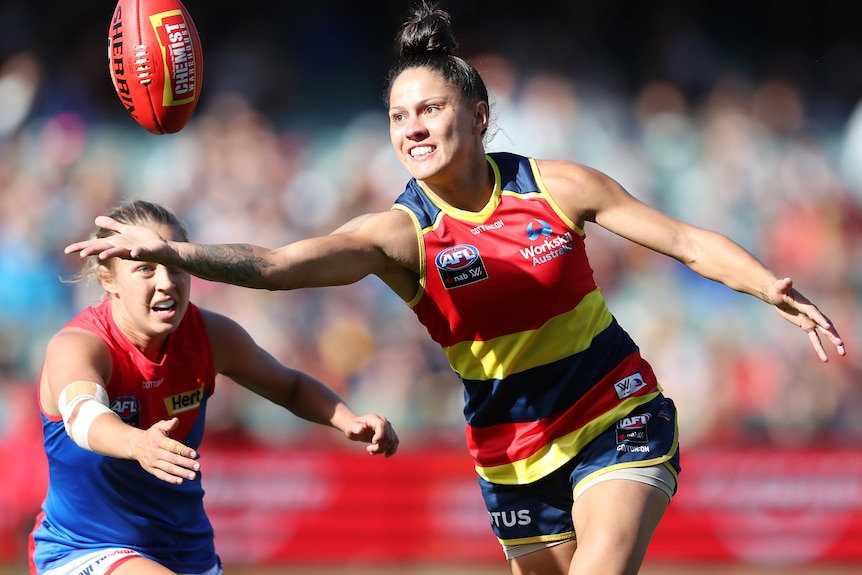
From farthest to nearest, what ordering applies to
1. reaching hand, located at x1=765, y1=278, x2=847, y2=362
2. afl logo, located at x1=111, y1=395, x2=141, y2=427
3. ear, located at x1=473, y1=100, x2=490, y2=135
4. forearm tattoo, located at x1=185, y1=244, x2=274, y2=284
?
ear, located at x1=473, y1=100, x2=490, y2=135
afl logo, located at x1=111, y1=395, x2=141, y2=427
reaching hand, located at x1=765, y1=278, x2=847, y2=362
forearm tattoo, located at x1=185, y1=244, x2=274, y2=284

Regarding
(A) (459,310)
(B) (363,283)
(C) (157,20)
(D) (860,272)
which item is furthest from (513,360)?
(D) (860,272)

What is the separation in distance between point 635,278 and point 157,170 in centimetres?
485

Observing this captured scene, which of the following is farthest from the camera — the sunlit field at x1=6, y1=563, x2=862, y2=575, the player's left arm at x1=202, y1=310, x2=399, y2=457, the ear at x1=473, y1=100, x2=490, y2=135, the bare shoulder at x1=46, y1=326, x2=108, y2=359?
the sunlit field at x1=6, y1=563, x2=862, y2=575

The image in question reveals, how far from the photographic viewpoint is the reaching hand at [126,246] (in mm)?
3572

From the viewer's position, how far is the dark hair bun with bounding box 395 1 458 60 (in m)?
4.55

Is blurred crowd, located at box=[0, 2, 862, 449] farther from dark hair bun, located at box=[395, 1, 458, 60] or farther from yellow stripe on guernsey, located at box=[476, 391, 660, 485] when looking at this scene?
dark hair bun, located at box=[395, 1, 458, 60]

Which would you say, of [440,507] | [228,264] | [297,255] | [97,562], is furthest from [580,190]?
[440,507]

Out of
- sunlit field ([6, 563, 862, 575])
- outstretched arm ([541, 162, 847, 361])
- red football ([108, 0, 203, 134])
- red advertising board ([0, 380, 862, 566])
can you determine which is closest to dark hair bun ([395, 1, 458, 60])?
outstretched arm ([541, 162, 847, 361])

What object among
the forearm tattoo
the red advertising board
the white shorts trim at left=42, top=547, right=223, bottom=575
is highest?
the forearm tattoo

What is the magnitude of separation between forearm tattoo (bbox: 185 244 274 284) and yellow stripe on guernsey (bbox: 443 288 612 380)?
1.01m

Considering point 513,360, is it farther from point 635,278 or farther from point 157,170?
point 157,170

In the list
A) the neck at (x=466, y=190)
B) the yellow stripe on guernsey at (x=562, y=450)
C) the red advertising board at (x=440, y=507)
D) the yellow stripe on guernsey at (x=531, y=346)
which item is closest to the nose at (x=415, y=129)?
the neck at (x=466, y=190)

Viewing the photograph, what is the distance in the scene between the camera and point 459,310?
4.45m

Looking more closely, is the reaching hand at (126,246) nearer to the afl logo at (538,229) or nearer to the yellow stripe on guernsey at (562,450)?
the afl logo at (538,229)
